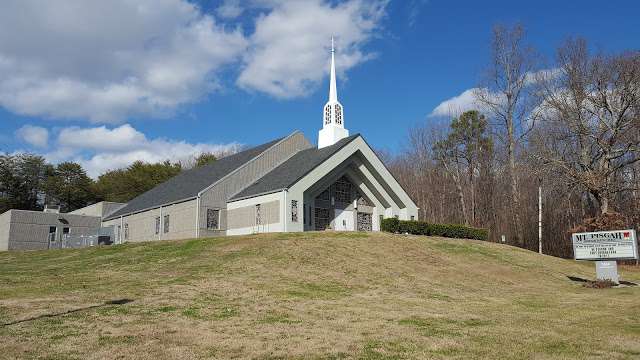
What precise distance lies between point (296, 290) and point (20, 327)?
28.8 feet

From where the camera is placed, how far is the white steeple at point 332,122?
127 ft

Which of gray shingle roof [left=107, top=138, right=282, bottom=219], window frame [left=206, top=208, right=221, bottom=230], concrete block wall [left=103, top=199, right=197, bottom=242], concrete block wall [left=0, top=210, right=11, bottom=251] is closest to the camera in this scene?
window frame [left=206, top=208, right=221, bottom=230]

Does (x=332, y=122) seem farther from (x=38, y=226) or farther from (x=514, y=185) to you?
(x=38, y=226)

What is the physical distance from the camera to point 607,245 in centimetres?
2559

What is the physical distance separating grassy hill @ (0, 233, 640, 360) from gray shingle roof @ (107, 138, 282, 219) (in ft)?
28.5

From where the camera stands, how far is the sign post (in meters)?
24.8

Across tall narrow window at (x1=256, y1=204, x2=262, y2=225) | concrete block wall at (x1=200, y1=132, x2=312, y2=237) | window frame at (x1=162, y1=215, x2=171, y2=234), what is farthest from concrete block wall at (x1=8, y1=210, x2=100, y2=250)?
tall narrow window at (x1=256, y1=204, x2=262, y2=225)

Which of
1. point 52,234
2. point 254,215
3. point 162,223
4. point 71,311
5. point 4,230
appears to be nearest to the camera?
point 71,311

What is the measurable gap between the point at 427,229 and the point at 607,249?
38.4ft

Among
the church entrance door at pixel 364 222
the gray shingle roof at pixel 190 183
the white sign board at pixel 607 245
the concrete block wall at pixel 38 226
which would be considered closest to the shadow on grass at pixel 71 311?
the gray shingle roof at pixel 190 183

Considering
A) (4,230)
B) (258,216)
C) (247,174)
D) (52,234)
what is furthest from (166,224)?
(4,230)

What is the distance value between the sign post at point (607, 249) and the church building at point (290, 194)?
48.0 feet

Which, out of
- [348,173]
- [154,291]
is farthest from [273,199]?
[154,291]

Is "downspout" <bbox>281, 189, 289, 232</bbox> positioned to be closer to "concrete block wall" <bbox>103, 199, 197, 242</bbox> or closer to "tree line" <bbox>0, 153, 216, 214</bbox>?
"concrete block wall" <bbox>103, 199, 197, 242</bbox>
